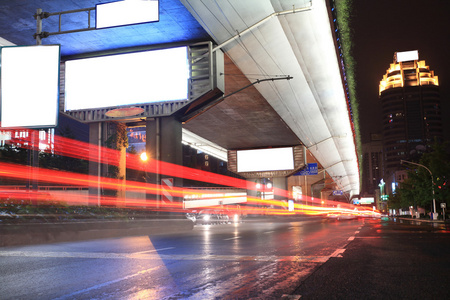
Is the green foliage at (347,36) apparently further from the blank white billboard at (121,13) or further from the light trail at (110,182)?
the light trail at (110,182)

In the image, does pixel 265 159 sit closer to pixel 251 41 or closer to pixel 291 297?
pixel 251 41

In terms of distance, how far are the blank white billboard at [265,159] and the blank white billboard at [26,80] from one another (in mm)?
41641

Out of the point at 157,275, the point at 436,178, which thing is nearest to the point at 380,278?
the point at 157,275

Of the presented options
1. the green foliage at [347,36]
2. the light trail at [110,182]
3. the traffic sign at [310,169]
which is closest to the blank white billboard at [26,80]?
the light trail at [110,182]

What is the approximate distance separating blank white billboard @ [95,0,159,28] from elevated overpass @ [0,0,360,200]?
0.79m

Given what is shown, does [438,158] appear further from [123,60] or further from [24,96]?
[24,96]

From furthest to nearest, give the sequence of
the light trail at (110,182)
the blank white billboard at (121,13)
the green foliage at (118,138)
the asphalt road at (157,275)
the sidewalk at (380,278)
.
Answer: the green foliage at (118,138), the light trail at (110,182), the blank white billboard at (121,13), the asphalt road at (157,275), the sidewalk at (380,278)

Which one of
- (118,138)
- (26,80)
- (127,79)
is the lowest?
(118,138)

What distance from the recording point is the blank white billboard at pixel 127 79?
25.6 meters

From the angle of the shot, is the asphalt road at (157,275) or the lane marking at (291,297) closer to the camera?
the lane marking at (291,297)

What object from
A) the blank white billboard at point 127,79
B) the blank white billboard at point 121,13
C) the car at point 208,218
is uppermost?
the blank white billboard at point 121,13

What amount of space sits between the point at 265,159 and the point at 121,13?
42.9 metres

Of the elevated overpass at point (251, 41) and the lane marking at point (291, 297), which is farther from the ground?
the elevated overpass at point (251, 41)

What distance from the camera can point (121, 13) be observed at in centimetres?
2055
